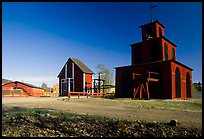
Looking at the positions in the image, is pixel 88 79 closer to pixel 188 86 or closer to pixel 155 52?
pixel 155 52

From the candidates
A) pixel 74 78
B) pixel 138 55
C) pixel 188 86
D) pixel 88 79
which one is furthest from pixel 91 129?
pixel 88 79

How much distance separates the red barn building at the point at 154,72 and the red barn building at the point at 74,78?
9.80 meters

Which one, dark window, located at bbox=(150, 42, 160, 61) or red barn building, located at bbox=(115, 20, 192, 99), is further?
dark window, located at bbox=(150, 42, 160, 61)

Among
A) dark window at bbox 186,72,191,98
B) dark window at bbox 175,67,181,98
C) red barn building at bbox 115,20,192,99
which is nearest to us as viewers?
red barn building at bbox 115,20,192,99

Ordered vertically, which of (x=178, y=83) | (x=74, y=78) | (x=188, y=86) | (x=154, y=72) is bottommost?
(x=188, y=86)

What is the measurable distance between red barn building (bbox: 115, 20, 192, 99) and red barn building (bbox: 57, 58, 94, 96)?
9.80 m

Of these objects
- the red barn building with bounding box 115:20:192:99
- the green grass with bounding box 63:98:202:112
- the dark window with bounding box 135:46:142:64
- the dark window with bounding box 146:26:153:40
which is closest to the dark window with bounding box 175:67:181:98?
the red barn building with bounding box 115:20:192:99

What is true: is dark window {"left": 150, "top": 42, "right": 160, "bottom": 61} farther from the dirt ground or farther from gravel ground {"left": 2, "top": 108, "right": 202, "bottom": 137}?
gravel ground {"left": 2, "top": 108, "right": 202, "bottom": 137}

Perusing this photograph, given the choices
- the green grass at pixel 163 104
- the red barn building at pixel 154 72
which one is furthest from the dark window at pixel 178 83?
the green grass at pixel 163 104

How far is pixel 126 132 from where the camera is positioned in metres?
5.80

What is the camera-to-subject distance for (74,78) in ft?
118

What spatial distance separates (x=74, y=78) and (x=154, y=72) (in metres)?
17.5

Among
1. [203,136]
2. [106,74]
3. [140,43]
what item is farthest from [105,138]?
[106,74]

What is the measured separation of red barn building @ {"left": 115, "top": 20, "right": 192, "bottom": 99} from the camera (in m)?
22.1
